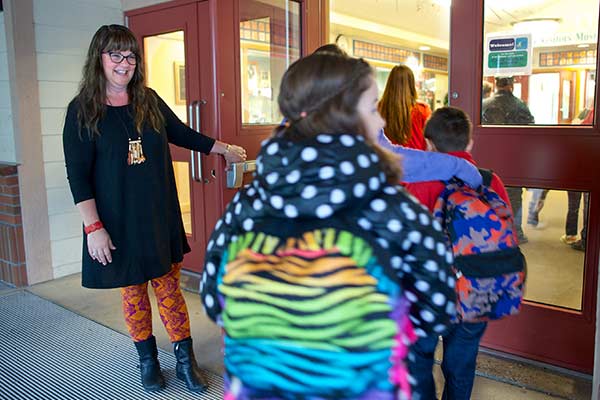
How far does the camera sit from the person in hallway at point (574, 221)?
2381 mm

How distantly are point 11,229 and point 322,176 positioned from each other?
3.40 m

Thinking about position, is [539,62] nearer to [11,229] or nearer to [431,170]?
[431,170]

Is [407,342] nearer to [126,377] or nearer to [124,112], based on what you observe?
[124,112]

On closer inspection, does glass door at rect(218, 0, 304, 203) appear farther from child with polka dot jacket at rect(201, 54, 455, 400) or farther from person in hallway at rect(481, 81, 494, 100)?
child with polka dot jacket at rect(201, 54, 455, 400)

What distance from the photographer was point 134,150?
2199 millimetres

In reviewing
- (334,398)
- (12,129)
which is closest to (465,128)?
(334,398)

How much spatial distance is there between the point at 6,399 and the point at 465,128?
2.13 meters

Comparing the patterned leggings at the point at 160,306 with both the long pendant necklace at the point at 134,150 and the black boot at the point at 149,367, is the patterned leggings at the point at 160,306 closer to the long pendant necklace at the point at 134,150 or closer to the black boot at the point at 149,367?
the black boot at the point at 149,367

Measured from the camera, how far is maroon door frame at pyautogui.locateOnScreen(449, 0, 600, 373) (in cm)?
235

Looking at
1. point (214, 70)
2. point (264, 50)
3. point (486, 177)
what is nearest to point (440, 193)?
point (486, 177)

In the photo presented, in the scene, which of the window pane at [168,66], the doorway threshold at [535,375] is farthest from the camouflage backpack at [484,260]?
the window pane at [168,66]

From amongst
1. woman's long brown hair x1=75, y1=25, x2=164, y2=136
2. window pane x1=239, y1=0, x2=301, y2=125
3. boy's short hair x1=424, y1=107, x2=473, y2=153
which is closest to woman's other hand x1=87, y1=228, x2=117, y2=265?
woman's long brown hair x1=75, y1=25, x2=164, y2=136

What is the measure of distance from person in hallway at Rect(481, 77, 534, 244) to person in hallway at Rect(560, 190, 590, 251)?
0.62 ft

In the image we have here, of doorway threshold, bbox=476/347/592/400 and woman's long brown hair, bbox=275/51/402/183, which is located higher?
woman's long brown hair, bbox=275/51/402/183
